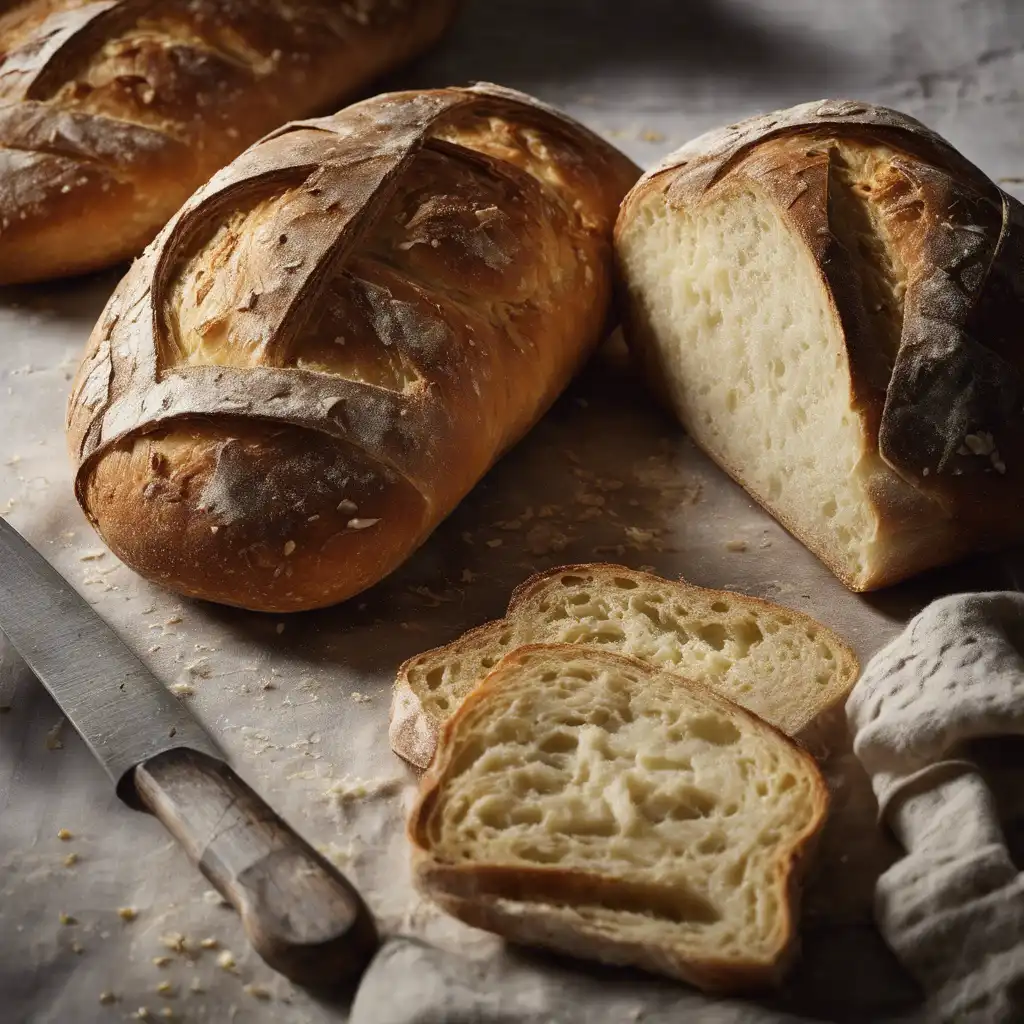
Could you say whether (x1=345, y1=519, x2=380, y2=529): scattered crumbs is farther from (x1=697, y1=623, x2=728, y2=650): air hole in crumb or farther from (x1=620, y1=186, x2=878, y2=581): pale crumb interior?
(x1=620, y1=186, x2=878, y2=581): pale crumb interior

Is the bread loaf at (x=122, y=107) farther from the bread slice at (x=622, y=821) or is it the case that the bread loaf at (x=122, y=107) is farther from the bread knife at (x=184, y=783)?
the bread slice at (x=622, y=821)

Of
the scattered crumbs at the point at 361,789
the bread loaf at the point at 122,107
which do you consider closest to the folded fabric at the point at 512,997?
the scattered crumbs at the point at 361,789

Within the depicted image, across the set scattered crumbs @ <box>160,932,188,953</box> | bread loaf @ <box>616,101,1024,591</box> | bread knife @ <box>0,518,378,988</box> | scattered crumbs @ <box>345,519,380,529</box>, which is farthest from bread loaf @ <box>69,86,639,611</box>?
scattered crumbs @ <box>160,932,188,953</box>

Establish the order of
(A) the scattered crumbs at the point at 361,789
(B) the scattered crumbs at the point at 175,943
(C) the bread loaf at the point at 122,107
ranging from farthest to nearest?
(C) the bread loaf at the point at 122,107
(A) the scattered crumbs at the point at 361,789
(B) the scattered crumbs at the point at 175,943

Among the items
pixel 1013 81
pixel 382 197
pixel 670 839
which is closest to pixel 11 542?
pixel 382 197

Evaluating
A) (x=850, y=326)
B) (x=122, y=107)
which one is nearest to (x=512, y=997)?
(x=850, y=326)

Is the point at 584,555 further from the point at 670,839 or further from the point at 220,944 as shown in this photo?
the point at 220,944
